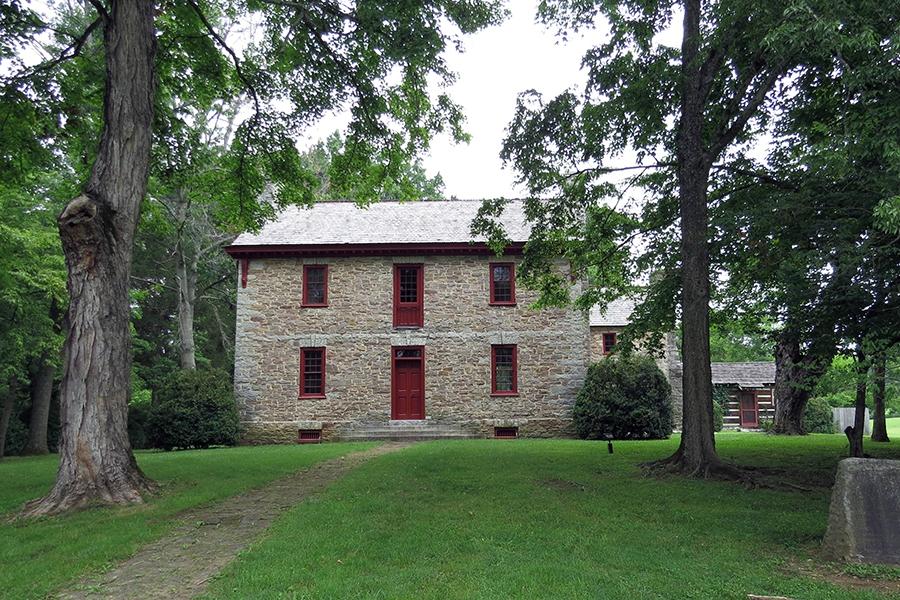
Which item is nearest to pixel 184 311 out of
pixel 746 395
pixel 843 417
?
pixel 843 417

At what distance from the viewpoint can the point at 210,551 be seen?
19.8ft

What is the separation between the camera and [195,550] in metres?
6.09

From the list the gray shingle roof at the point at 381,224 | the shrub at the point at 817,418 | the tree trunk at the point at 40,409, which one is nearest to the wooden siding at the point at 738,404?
the shrub at the point at 817,418

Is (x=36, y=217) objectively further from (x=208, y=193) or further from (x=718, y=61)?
(x=718, y=61)

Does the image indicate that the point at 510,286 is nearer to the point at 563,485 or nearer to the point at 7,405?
the point at 563,485

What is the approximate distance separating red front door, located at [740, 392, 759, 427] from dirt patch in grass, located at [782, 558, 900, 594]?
3226 centimetres

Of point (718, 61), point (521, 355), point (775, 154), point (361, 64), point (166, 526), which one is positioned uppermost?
point (361, 64)

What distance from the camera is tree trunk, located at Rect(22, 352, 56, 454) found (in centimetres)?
2352

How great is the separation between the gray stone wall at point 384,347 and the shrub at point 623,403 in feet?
2.49

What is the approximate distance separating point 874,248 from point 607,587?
17.8 feet

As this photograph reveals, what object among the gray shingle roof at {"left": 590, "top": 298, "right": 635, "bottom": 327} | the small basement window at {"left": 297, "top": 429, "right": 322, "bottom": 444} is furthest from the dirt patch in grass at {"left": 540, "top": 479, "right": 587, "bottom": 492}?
the gray shingle roof at {"left": 590, "top": 298, "right": 635, "bottom": 327}

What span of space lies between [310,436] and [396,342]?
4.07 meters

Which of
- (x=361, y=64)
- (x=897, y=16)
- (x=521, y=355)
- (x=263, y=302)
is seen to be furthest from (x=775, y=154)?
(x=263, y=302)

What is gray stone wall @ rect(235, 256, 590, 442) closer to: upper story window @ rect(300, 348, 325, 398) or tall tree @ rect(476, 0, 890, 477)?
upper story window @ rect(300, 348, 325, 398)
